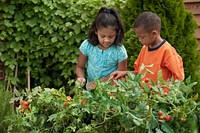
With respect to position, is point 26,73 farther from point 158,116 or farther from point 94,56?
point 158,116

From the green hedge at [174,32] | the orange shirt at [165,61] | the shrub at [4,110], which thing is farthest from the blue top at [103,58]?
the shrub at [4,110]

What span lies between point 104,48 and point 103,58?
0.28ft

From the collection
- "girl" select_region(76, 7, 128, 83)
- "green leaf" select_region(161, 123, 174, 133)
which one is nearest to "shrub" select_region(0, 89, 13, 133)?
"girl" select_region(76, 7, 128, 83)

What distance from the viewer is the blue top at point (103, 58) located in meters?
3.97

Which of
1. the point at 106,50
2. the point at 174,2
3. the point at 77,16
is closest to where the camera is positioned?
the point at 106,50

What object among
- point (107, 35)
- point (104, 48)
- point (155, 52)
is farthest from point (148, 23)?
point (104, 48)

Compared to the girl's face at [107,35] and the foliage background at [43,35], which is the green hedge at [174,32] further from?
the foliage background at [43,35]

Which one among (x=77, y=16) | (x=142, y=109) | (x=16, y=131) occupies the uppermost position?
(x=77, y=16)

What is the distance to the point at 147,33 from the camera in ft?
11.6

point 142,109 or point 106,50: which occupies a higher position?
point 106,50

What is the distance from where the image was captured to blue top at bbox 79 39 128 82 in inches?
156

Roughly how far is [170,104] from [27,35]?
11.9 ft

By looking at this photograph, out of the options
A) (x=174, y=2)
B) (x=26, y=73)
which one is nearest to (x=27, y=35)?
(x=26, y=73)

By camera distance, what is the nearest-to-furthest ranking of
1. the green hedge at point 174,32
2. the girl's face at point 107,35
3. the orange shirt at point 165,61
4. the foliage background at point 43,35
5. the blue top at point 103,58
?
1. the orange shirt at point 165,61
2. the girl's face at point 107,35
3. the blue top at point 103,58
4. the green hedge at point 174,32
5. the foliage background at point 43,35
